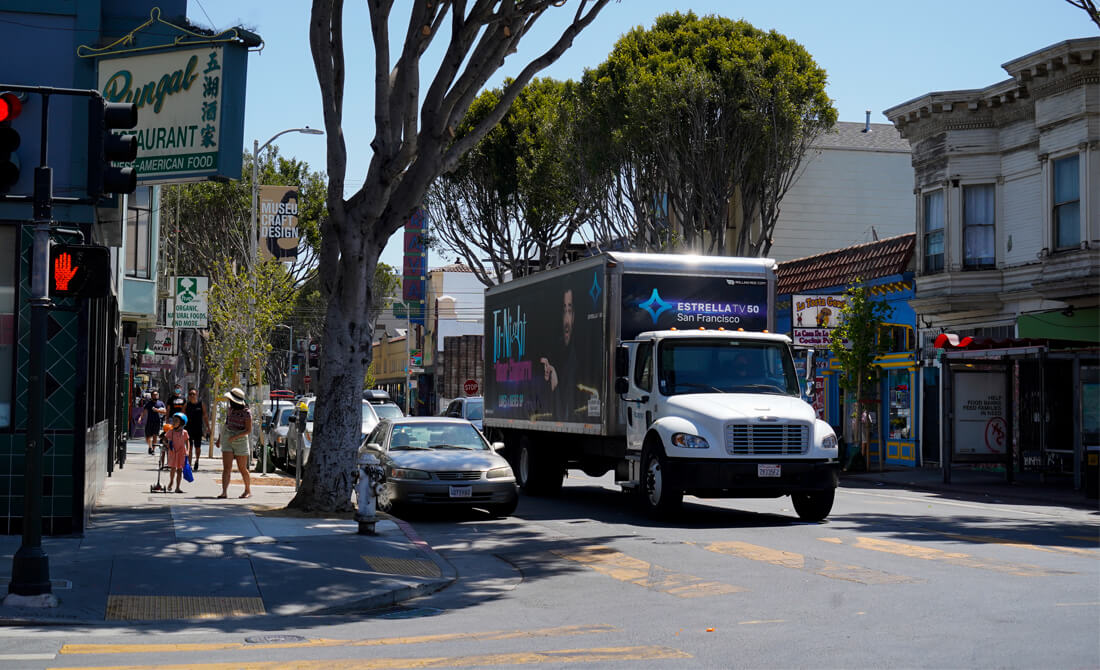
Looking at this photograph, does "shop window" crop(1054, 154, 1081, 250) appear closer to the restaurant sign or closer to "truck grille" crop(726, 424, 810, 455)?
"truck grille" crop(726, 424, 810, 455)

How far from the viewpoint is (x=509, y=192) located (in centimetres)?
4447

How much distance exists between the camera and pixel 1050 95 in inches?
1104

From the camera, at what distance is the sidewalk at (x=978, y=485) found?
22.6m

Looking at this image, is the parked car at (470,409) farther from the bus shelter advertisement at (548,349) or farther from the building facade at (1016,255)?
the building facade at (1016,255)

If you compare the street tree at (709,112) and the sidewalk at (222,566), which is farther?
the street tree at (709,112)

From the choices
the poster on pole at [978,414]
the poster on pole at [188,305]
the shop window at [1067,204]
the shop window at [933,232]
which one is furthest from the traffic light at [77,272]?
the shop window at [933,232]

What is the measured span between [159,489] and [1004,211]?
815 inches

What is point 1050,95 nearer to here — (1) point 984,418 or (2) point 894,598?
(1) point 984,418

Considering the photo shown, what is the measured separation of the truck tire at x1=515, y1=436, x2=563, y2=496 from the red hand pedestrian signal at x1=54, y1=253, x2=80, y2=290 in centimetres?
1254

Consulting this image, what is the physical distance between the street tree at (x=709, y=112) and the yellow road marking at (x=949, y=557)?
2086 centimetres

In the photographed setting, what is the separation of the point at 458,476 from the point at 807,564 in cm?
618

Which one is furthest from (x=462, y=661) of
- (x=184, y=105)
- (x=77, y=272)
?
(x=184, y=105)

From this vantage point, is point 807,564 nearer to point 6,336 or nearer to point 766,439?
point 766,439

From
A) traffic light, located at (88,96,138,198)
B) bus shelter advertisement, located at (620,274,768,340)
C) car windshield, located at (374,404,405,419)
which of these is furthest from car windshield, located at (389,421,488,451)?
car windshield, located at (374,404,405,419)
